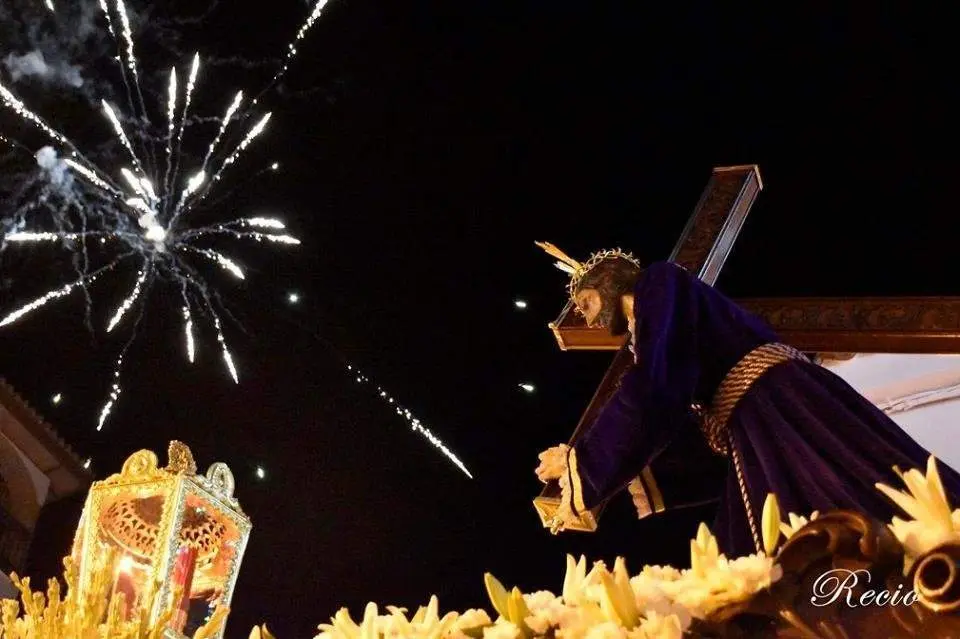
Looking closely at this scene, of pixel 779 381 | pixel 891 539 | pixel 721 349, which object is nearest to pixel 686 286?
pixel 721 349

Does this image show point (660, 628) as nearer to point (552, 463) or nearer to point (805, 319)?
point (552, 463)

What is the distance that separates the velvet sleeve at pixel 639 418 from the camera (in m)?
2.20

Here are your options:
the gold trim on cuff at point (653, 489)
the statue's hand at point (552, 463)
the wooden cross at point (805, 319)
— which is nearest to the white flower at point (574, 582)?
the statue's hand at point (552, 463)

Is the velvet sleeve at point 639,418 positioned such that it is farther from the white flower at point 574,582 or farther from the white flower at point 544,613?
the white flower at point 544,613

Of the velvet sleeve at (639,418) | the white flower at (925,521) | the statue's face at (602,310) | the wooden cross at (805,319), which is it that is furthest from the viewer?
the wooden cross at (805,319)

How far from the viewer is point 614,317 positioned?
8.79 feet

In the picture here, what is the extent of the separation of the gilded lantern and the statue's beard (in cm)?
138

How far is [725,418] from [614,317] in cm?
45

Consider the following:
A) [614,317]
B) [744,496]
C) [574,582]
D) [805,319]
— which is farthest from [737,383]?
[574,582]

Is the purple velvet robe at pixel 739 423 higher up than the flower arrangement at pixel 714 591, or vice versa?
the purple velvet robe at pixel 739 423

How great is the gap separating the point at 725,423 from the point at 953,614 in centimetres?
123

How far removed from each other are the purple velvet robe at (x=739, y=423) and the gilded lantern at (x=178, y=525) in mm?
1393

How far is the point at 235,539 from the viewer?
3336 millimetres

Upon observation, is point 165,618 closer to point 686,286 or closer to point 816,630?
point 816,630
